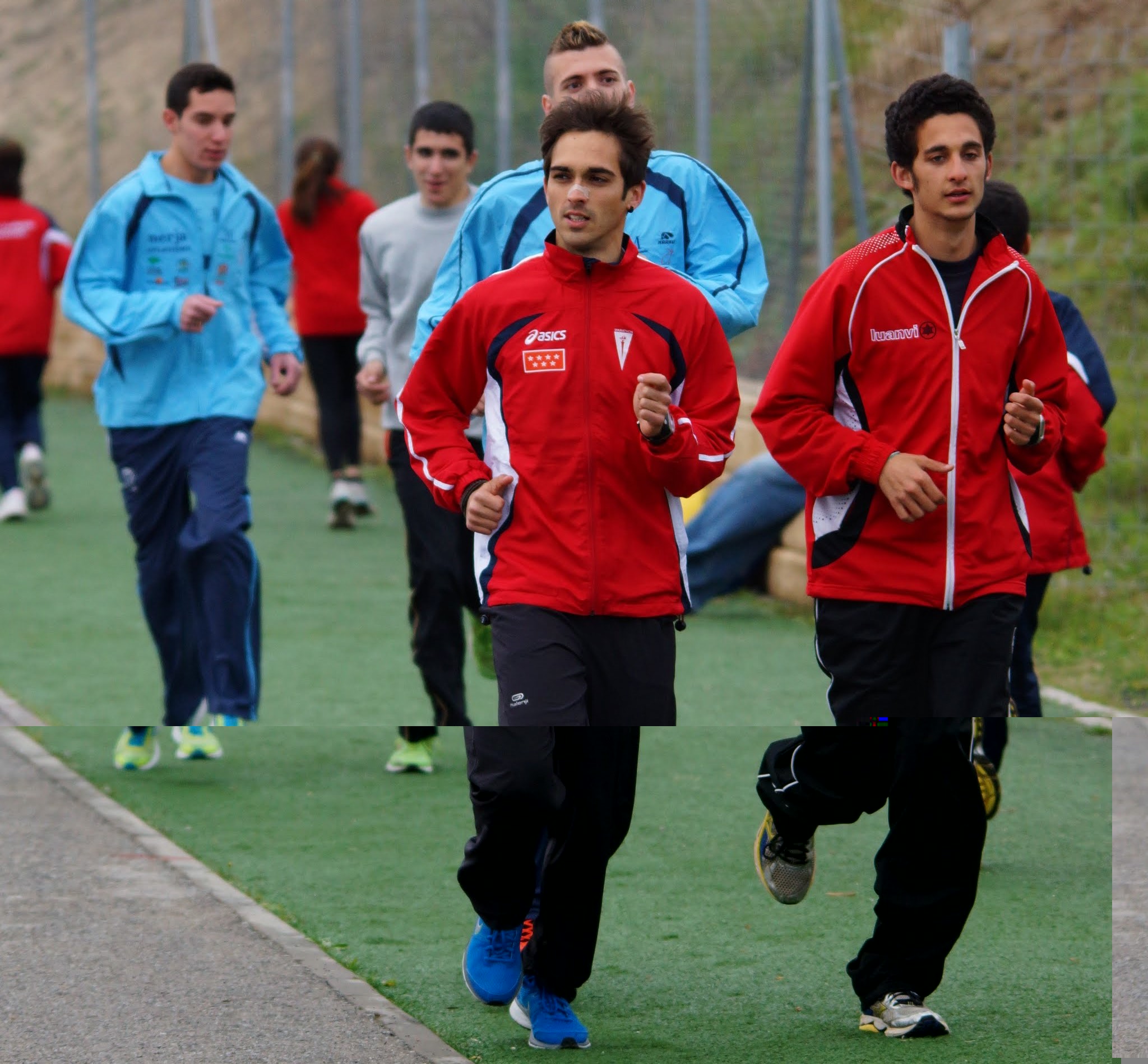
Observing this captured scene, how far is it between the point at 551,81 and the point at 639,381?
5.02 feet

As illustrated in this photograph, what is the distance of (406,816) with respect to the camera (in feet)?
21.9

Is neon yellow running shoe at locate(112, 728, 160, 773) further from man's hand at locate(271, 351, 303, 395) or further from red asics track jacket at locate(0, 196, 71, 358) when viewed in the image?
red asics track jacket at locate(0, 196, 71, 358)

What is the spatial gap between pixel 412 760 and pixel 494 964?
246 cm

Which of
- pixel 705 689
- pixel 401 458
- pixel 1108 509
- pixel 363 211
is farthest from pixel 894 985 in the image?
pixel 363 211

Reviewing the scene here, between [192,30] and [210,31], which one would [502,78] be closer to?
[210,31]

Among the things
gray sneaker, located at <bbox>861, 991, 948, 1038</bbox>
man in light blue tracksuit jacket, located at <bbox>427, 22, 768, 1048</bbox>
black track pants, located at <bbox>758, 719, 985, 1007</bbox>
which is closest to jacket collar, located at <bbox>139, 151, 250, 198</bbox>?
man in light blue tracksuit jacket, located at <bbox>427, 22, 768, 1048</bbox>

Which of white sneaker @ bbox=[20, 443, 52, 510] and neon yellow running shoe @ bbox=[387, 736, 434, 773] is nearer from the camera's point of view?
neon yellow running shoe @ bbox=[387, 736, 434, 773]

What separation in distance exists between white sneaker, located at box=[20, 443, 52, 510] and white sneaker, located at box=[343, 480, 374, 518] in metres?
1.94

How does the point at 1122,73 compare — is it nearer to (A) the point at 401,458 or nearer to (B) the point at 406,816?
(A) the point at 401,458

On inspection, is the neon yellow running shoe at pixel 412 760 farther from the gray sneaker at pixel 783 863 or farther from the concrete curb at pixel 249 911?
the gray sneaker at pixel 783 863

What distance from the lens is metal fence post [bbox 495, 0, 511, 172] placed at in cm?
1493

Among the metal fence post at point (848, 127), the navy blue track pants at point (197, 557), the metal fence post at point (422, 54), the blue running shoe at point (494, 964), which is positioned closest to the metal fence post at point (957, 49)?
the metal fence post at point (848, 127)

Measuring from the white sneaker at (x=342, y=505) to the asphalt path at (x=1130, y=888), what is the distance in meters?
8.23

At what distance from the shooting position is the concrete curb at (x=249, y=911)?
194 inches
